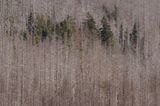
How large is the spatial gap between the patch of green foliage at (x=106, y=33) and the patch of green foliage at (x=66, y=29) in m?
0.22

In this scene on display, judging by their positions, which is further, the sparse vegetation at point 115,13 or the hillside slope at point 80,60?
the sparse vegetation at point 115,13

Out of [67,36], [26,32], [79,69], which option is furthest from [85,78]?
[26,32]

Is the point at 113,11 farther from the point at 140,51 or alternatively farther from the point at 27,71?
the point at 27,71

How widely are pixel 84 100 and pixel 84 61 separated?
23 cm

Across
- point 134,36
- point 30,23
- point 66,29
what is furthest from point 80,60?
point 134,36

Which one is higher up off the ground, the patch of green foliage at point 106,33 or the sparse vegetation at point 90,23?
the sparse vegetation at point 90,23

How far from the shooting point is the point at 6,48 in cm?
228

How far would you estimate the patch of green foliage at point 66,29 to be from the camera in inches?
98.1

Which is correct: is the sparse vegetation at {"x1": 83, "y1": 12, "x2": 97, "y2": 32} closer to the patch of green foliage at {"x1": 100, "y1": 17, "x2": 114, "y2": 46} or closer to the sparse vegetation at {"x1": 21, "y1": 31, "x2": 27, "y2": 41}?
the patch of green foliage at {"x1": 100, "y1": 17, "x2": 114, "y2": 46}

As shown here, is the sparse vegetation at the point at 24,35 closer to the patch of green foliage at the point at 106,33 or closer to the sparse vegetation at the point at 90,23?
the sparse vegetation at the point at 90,23

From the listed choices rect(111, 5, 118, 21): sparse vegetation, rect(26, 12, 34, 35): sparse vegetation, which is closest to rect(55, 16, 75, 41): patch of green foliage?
rect(26, 12, 34, 35): sparse vegetation

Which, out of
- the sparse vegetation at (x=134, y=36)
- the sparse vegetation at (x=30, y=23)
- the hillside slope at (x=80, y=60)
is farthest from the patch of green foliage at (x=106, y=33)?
the sparse vegetation at (x=30, y=23)

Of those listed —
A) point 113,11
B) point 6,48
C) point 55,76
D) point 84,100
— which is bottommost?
point 84,100

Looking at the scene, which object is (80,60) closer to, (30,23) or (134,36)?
(30,23)
